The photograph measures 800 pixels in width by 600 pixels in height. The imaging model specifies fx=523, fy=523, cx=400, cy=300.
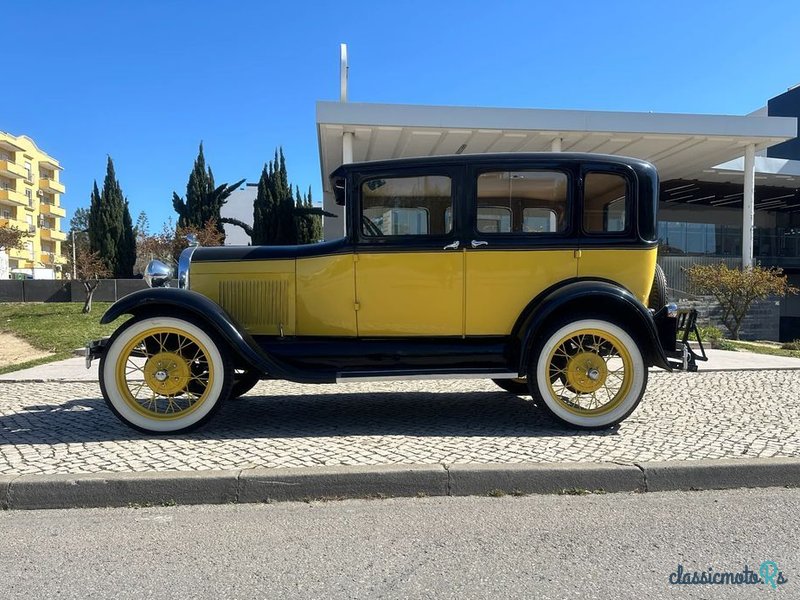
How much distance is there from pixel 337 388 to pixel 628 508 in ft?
12.9

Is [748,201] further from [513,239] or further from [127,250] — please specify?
[127,250]

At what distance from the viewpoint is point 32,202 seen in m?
58.2

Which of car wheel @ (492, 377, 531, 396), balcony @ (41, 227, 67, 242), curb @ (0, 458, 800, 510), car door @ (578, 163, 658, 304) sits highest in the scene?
balcony @ (41, 227, 67, 242)

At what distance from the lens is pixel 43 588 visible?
7.81ft

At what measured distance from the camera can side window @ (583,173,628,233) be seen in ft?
14.6

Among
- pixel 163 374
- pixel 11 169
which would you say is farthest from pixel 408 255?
pixel 11 169

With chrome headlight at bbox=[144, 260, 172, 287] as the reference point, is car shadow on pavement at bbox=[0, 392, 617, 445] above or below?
below

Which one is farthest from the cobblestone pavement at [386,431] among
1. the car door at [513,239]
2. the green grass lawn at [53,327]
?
the green grass lawn at [53,327]

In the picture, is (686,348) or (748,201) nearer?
(686,348)

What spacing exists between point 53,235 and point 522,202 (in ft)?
238

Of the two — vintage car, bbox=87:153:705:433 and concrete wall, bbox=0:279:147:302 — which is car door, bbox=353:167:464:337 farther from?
concrete wall, bbox=0:279:147:302

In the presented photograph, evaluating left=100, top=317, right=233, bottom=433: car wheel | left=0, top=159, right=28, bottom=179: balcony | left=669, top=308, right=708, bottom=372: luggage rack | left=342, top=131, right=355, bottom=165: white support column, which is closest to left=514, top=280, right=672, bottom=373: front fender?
left=669, top=308, right=708, bottom=372: luggage rack

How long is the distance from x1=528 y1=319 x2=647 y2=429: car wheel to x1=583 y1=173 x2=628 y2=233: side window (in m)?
0.82

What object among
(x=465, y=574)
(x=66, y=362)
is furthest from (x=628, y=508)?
(x=66, y=362)
